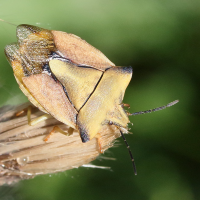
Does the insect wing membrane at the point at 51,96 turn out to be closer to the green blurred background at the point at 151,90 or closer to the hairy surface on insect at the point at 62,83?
the hairy surface on insect at the point at 62,83

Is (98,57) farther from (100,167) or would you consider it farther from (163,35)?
(100,167)

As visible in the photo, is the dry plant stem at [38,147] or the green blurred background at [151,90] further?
the green blurred background at [151,90]

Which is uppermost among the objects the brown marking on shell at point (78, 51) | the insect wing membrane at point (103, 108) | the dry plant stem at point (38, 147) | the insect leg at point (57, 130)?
the brown marking on shell at point (78, 51)

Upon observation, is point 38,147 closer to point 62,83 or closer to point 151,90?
point 62,83

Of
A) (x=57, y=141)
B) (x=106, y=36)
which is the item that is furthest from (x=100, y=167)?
(x=106, y=36)

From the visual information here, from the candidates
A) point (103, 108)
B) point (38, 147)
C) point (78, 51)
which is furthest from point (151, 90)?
point (38, 147)

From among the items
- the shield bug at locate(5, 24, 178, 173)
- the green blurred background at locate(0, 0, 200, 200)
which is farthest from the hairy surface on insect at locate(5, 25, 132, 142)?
the green blurred background at locate(0, 0, 200, 200)

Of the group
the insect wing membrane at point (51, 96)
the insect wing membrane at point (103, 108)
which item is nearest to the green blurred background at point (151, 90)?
the insect wing membrane at point (103, 108)
